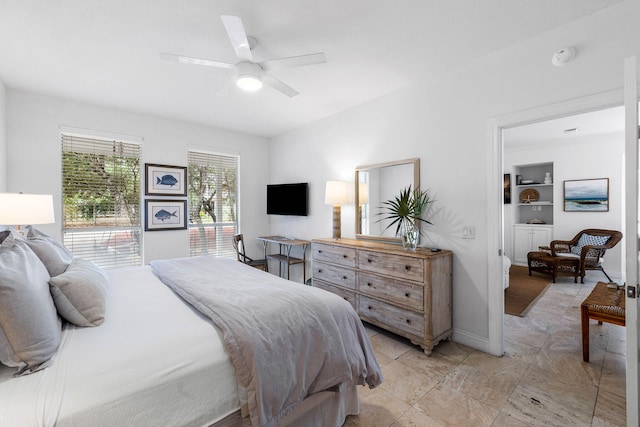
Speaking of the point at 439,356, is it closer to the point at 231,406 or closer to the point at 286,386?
the point at 286,386

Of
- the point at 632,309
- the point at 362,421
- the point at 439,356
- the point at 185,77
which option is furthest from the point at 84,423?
the point at 185,77

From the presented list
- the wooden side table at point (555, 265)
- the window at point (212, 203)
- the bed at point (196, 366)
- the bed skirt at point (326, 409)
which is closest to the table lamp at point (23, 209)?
the bed at point (196, 366)

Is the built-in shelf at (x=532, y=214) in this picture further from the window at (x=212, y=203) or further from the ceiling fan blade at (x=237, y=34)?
the ceiling fan blade at (x=237, y=34)

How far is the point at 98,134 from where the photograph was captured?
3.65 m

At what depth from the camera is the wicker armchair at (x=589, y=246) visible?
181 inches

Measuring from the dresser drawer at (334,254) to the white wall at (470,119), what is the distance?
0.52 metres

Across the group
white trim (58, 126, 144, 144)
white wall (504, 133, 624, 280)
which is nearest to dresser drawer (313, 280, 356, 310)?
white trim (58, 126, 144, 144)

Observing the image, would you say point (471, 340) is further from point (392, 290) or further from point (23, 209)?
point (23, 209)

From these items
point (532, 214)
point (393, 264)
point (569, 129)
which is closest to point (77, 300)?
point (393, 264)

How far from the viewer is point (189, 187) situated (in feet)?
14.5

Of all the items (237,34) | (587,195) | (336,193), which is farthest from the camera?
Answer: (587,195)

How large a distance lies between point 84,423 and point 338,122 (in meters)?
3.74

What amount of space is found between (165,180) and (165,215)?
51 cm

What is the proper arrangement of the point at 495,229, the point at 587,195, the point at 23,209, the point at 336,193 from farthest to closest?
the point at 587,195, the point at 336,193, the point at 495,229, the point at 23,209
